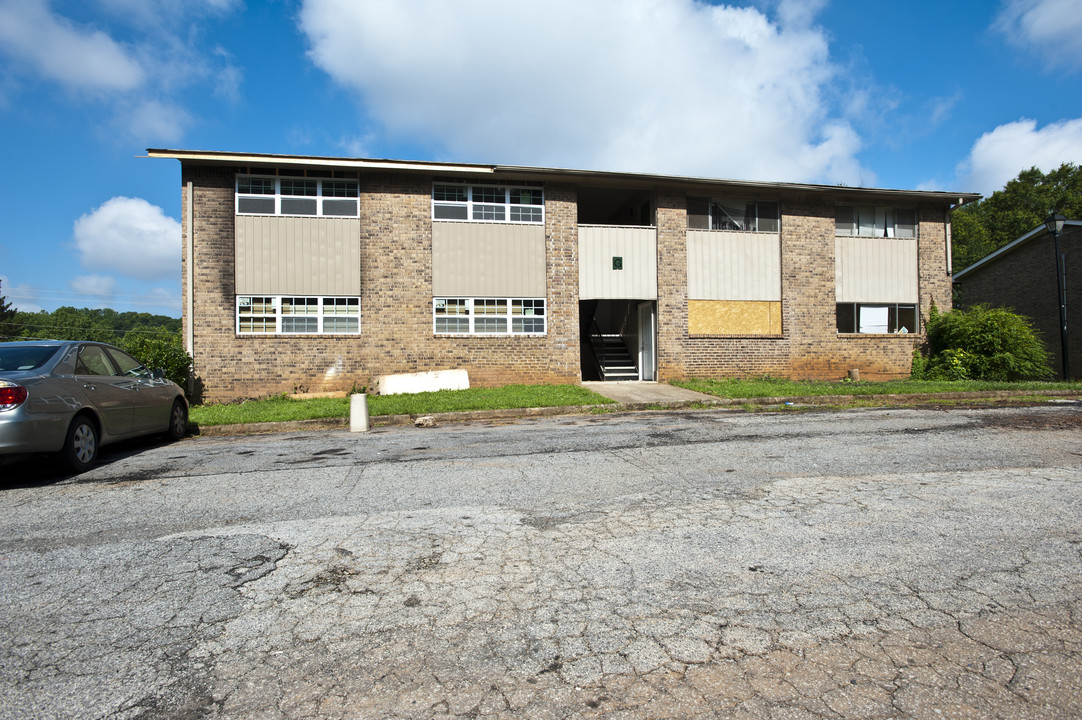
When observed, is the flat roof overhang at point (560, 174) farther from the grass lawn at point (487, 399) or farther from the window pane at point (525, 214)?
the grass lawn at point (487, 399)

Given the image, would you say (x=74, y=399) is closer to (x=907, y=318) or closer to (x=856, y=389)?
(x=856, y=389)

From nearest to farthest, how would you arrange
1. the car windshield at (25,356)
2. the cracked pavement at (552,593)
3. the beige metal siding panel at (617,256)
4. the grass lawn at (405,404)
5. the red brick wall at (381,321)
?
the cracked pavement at (552,593) → the car windshield at (25,356) → the grass lawn at (405,404) → the red brick wall at (381,321) → the beige metal siding panel at (617,256)

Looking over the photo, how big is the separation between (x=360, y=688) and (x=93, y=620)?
1552 millimetres

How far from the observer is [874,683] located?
226 centimetres

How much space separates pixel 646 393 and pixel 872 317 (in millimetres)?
9483

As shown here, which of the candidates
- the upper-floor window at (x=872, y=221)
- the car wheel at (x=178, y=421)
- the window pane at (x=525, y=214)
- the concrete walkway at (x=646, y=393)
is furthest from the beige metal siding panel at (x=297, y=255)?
the upper-floor window at (x=872, y=221)

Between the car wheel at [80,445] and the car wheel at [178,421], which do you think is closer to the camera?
the car wheel at [80,445]

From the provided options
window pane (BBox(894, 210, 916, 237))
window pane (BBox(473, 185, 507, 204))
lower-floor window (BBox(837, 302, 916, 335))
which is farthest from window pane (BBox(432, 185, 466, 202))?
window pane (BBox(894, 210, 916, 237))

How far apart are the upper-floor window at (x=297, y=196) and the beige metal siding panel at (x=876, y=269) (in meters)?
14.7

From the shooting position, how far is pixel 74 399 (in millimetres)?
6605

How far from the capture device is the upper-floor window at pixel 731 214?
18078 mm

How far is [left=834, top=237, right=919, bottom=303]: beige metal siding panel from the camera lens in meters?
18.9

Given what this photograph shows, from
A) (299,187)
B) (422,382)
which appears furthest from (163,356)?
(422,382)

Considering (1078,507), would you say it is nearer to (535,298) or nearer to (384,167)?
(535,298)
